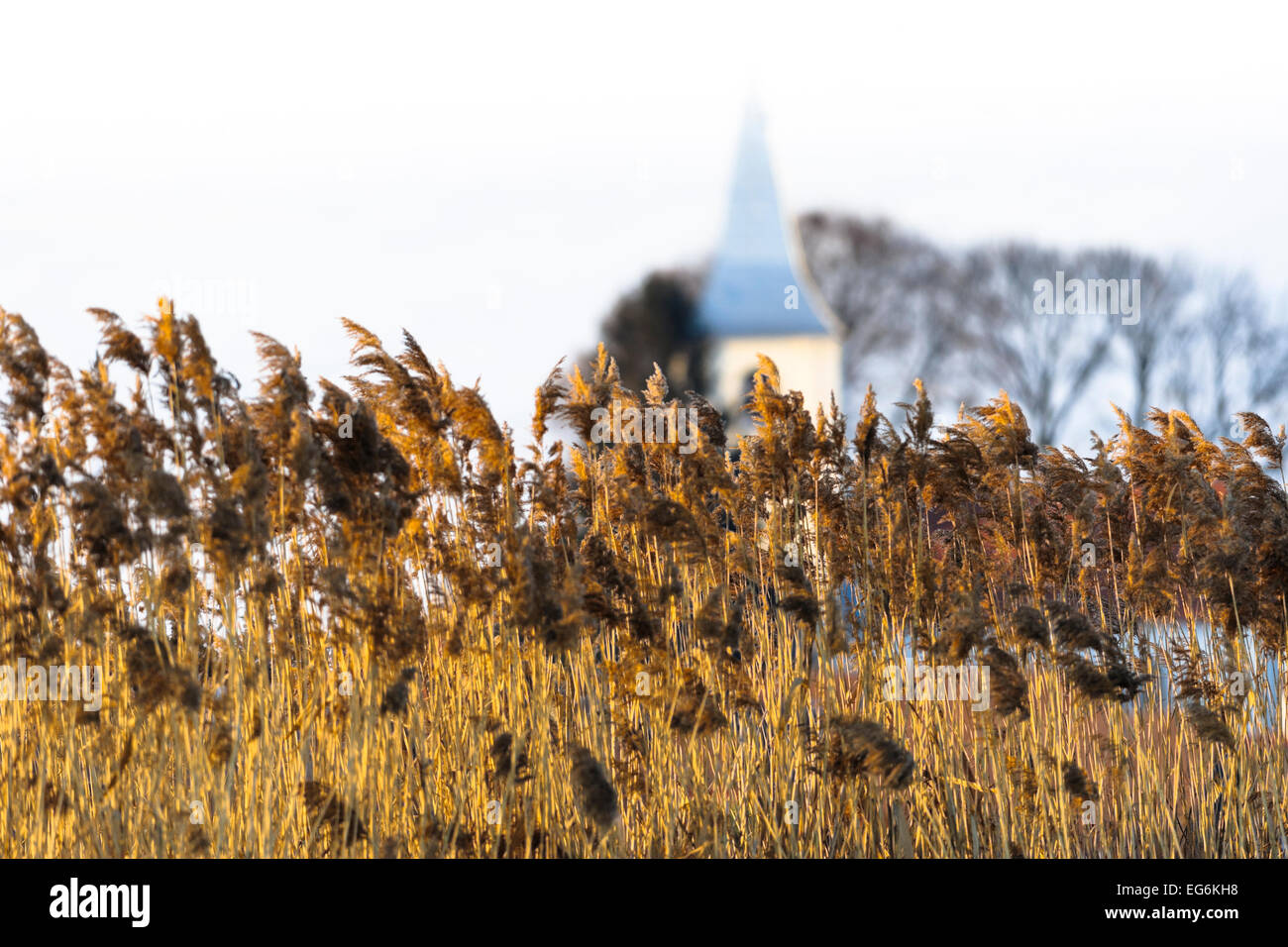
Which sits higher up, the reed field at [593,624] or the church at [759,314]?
the church at [759,314]

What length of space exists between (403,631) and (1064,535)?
9.96ft

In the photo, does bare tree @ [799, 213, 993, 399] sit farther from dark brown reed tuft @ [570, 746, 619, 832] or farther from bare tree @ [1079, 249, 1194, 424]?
dark brown reed tuft @ [570, 746, 619, 832]

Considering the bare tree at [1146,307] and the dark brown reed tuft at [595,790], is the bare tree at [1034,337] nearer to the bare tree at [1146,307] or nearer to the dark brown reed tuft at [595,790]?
the bare tree at [1146,307]

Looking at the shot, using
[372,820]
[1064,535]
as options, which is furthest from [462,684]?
[1064,535]

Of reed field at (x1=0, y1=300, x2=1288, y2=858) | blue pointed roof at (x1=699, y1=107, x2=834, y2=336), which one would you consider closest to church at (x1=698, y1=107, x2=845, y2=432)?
blue pointed roof at (x1=699, y1=107, x2=834, y2=336)

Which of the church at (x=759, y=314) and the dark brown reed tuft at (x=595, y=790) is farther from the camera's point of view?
the church at (x=759, y=314)

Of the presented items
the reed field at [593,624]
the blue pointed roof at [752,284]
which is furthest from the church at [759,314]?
the reed field at [593,624]

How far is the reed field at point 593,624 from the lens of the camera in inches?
152

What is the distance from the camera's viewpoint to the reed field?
3.87 meters

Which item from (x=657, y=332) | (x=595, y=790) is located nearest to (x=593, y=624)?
(x=595, y=790)

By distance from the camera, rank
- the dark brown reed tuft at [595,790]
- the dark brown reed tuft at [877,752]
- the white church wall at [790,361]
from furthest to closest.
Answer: the white church wall at [790,361] < the dark brown reed tuft at [877,752] < the dark brown reed tuft at [595,790]

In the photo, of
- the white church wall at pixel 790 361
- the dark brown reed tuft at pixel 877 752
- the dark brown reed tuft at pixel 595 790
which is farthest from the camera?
the white church wall at pixel 790 361
